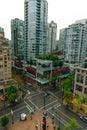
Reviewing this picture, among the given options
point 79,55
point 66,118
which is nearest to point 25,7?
point 79,55

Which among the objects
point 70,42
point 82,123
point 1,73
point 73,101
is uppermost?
point 70,42

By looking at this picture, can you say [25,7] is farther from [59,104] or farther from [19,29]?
[59,104]

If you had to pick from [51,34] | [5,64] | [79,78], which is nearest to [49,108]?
[79,78]

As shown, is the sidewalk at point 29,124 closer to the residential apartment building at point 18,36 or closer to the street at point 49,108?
the street at point 49,108

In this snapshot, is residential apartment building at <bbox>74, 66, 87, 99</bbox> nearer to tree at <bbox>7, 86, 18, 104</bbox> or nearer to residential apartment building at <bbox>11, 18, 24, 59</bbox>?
tree at <bbox>7, 86, 18, 104</bbox>

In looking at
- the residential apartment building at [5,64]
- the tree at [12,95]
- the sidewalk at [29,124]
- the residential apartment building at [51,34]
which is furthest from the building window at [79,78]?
the residential apartment building at [51,34]

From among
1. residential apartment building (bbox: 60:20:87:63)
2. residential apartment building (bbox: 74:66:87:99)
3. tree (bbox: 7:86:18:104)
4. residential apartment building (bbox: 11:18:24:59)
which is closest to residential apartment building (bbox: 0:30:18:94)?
tree (bbox: 7:86:18:104)
